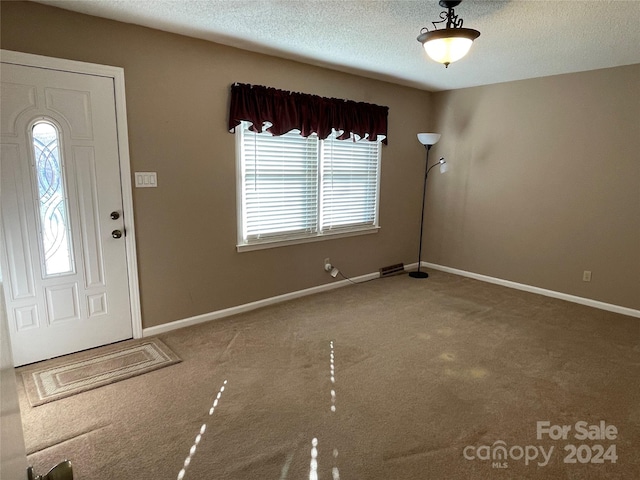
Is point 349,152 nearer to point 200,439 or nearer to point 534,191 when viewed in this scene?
point 534,191

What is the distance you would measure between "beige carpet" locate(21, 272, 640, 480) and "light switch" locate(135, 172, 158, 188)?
1259 millimetres

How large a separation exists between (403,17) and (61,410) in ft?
10.7

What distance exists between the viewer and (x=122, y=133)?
295cm

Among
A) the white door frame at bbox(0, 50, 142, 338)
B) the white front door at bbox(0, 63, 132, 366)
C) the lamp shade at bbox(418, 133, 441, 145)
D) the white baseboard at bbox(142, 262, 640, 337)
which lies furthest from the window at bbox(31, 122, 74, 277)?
the lamp shade at bbox(418, 133, 441, 145)

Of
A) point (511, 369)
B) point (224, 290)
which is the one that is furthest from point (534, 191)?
point (224, 290)

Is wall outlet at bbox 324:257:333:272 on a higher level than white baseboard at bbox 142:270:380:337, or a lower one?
higher

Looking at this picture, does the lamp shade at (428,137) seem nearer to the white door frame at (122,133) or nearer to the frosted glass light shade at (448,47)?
the frosted glass light shade at (448,47)

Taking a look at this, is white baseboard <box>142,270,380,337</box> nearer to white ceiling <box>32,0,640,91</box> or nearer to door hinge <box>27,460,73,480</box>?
white ceiling <box>32,0,640,91</box>

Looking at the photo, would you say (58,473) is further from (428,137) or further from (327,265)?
(428,137)

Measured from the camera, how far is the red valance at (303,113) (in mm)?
3480

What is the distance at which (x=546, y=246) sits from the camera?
4398mm

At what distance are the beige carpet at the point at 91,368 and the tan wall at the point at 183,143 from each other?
0.34m

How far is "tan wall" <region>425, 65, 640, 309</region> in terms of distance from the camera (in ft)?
12.5

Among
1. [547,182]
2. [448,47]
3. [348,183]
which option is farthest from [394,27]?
[547,182]
